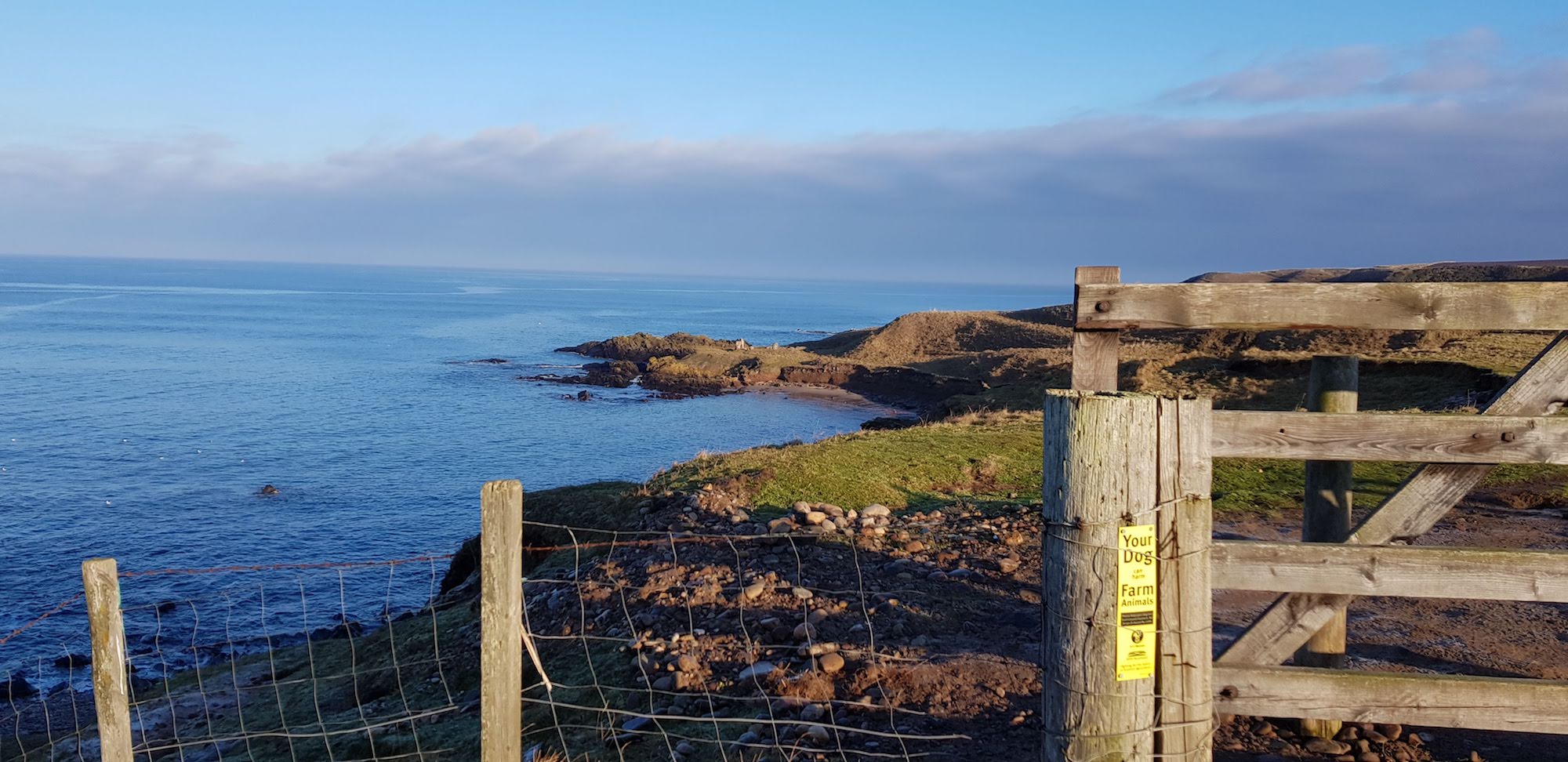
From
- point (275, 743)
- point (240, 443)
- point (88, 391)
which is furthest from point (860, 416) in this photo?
point (88, 391)

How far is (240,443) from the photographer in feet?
129

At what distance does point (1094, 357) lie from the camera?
169 inches

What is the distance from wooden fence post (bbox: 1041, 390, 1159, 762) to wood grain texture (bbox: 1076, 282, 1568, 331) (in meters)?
0.83

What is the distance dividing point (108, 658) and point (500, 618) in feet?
6.27

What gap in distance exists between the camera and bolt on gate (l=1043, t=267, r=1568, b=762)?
3.46m

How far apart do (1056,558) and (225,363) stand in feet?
262

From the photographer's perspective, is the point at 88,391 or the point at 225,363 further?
the point at 225,363

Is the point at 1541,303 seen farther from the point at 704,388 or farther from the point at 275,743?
the point at 704,388

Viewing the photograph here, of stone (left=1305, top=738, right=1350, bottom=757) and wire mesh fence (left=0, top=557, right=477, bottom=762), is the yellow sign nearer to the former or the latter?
stone (left=1305, top=738, right=1350, bottom=757)

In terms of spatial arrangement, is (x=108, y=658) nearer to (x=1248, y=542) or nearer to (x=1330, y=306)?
(x=1248, y=542)

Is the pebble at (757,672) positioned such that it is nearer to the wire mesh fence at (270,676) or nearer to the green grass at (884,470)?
the wire mesh fence at (270,676)

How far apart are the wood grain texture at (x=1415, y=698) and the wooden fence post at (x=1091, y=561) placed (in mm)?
741

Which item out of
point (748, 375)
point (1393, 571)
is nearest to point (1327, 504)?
point (1393, 571)

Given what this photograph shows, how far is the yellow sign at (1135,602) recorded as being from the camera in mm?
3479
